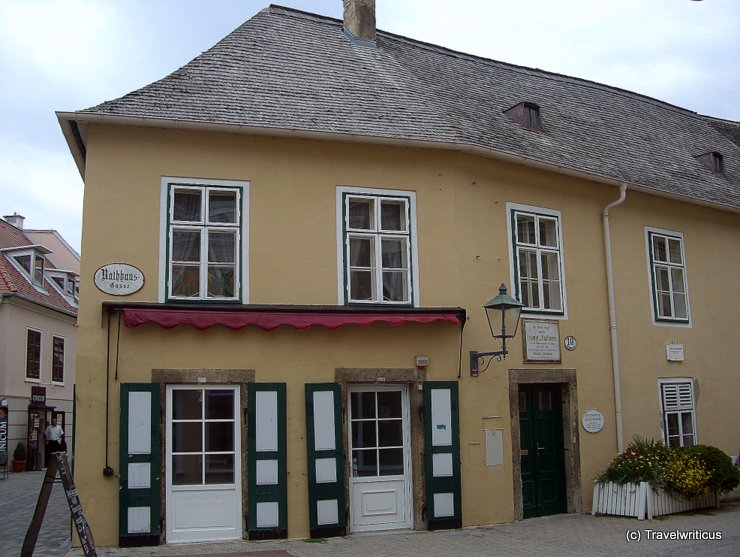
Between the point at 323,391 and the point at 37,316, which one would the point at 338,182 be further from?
the point at 37,316

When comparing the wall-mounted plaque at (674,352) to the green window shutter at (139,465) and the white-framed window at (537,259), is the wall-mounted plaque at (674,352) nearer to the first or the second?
the white-framed window at (537,259)

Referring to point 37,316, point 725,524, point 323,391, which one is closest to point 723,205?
point 725,524

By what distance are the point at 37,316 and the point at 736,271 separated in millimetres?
21327

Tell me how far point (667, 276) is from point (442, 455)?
254 inches

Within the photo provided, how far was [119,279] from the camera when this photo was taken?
1080 cm

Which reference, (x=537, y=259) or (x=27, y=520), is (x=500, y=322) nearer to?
(x=537, y=259)

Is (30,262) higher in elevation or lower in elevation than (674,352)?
higher

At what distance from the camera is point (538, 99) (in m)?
16.8

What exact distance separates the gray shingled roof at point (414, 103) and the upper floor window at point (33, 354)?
16.2 metres

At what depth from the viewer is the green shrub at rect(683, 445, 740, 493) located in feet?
42.9

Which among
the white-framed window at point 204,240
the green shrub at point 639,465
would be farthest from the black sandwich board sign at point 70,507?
the green shrub at point 639,465

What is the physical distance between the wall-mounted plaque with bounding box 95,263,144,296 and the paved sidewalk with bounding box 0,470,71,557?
341cm

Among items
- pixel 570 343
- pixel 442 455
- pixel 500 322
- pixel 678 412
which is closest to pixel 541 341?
pixel 570 343

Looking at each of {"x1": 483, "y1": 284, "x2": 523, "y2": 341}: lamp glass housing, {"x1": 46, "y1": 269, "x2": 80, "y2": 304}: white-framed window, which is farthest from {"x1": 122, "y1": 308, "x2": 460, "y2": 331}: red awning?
{"x1": 46, "y1": 269, "x2": 80, "y2": 304}: white-framed window
